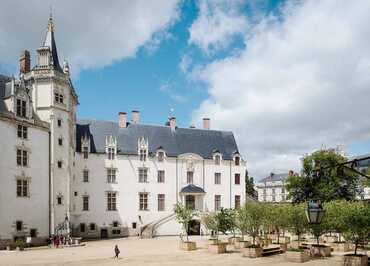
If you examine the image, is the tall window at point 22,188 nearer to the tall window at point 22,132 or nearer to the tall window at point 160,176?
the tall window at point 22,132

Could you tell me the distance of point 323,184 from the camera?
5034 cm

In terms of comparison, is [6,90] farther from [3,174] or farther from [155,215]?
[155,215]

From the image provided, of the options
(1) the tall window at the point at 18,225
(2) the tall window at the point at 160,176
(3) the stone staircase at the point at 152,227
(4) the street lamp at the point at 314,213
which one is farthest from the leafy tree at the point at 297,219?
(2) the tall window at the point at 160,176

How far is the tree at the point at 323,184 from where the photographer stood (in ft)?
163

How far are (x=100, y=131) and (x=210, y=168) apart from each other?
13.8 meters

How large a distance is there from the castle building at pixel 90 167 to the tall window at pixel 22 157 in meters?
0.08

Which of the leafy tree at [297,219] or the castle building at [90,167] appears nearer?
the leafy tree at [297,219]

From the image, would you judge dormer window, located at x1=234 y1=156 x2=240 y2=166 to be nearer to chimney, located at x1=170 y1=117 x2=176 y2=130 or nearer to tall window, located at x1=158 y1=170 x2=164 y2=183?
chimney, located at x1=170 y1=117 x2=176 y2=130

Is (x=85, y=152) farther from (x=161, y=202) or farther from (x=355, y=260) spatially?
(x=355, y=260)

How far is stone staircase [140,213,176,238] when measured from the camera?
48.5 metres

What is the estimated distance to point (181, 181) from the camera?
175ft

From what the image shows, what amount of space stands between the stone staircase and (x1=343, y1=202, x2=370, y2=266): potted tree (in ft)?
96.4

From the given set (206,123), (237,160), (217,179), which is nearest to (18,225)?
(217,179)

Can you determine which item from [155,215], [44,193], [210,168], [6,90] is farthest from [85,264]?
[210,168]
